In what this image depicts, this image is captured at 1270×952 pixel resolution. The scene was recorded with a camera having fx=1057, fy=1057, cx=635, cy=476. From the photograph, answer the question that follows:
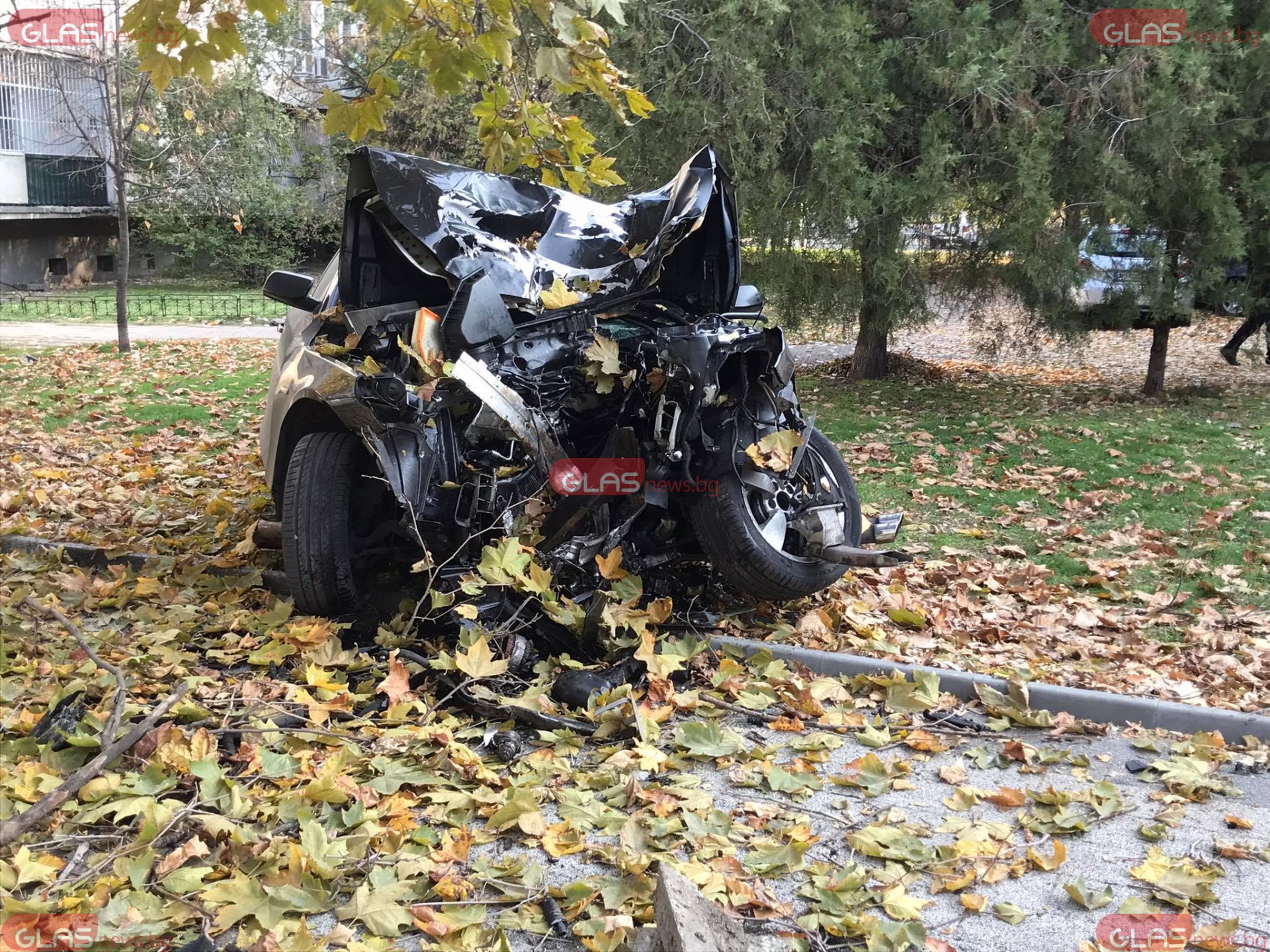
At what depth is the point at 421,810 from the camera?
336 cm

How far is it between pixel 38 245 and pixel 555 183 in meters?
23.8

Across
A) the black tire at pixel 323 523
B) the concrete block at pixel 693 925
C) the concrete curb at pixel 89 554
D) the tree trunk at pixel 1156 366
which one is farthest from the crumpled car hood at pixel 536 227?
the tree trunk at pixel 1156 366

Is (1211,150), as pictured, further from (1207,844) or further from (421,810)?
(421,810)

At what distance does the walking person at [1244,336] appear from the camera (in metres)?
11.8

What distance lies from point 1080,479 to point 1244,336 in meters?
6.68

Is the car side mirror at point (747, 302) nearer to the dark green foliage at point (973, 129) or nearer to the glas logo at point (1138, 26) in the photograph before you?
the dark green foliage at point (973, 129)

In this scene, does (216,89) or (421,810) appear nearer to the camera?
(421,810)

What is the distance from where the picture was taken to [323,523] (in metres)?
4.58

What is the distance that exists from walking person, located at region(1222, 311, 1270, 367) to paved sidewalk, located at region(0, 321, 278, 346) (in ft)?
45.5

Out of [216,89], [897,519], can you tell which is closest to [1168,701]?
[897,519]

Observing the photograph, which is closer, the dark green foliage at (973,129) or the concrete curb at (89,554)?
the concrete curb at (89,554)

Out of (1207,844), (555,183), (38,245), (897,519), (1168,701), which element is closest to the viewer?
(1207,844)

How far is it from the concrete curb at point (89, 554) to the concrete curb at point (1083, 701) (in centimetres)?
282

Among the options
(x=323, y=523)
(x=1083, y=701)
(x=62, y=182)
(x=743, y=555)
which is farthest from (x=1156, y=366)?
(x=62, y=182)
